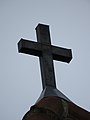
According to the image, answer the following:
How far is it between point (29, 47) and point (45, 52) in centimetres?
21

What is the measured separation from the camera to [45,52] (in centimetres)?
422

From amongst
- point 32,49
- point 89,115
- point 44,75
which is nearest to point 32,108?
point 89,115

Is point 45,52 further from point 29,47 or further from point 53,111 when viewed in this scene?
point 53,111

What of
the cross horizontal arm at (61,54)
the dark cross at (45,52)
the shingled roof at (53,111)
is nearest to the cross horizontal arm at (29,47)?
the dark cross at (45,52)

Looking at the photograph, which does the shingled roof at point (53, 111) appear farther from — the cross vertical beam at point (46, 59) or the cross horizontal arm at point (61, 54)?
the cross horizontal arm at point (61, 54)

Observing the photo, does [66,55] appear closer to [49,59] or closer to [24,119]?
[49,59]

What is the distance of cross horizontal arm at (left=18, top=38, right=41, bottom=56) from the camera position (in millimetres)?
4160

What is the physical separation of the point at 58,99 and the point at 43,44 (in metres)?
1.76

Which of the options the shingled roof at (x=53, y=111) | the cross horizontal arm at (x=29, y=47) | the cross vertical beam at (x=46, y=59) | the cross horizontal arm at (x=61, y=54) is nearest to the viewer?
the shingled roof at (x=53, y=111)

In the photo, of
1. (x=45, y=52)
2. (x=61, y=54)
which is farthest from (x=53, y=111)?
(x=61, y=54)

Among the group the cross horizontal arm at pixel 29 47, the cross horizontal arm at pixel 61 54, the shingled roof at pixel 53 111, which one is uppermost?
the shingled roof at pixel 53 111

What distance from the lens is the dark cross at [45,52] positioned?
13.0 ft

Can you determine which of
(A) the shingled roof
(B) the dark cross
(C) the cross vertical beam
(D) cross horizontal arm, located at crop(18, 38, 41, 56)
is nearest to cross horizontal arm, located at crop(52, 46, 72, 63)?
(B) the dark cross

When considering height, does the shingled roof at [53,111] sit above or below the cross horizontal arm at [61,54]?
above
